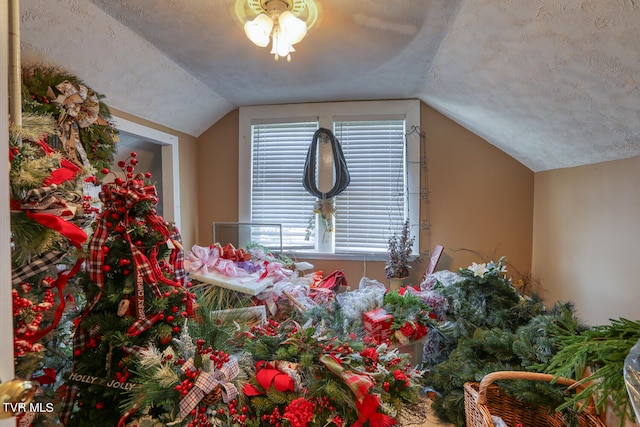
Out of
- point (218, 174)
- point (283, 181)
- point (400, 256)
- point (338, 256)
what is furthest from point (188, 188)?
point (400, 256)

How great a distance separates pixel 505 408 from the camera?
1.12m

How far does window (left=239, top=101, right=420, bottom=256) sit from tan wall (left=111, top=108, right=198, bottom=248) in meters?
0.41

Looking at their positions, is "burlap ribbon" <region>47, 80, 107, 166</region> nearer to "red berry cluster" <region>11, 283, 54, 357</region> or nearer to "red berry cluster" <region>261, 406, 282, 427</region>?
"red berry cluster" <region>11, 283, 54, 357</region>

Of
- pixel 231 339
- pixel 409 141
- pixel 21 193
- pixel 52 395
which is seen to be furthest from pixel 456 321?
pixel 21 193

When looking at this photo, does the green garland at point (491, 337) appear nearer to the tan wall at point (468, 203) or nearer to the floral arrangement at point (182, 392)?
the tan wall at point (468, 203)

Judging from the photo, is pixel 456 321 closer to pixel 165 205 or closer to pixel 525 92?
pixel 525 92

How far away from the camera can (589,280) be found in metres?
1.61

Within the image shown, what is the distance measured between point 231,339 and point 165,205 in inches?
63.5

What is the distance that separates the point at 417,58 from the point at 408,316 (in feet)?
4.51

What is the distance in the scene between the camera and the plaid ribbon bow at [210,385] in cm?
78

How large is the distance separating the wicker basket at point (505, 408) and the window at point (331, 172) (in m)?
1.36

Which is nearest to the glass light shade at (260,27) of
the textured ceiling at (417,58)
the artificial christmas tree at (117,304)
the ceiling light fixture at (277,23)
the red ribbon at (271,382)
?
the ceiling light fixture at (277,23)

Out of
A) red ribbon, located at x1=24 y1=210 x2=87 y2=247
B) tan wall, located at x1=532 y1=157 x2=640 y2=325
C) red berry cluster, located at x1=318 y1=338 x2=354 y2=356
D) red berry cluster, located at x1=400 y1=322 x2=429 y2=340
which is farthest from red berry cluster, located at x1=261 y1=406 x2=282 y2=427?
tan wall, located at x1=532 y1=157 x2=640 y2=325

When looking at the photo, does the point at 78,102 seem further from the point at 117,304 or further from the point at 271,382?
the point at 271,382
